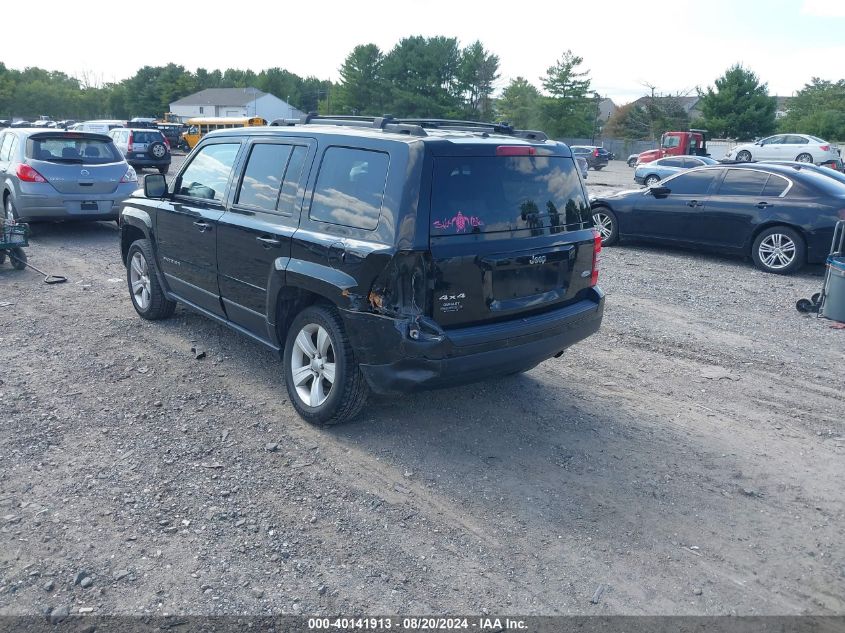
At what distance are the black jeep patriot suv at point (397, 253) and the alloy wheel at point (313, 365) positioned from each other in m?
0.01

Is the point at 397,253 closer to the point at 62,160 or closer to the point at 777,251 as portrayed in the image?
the point at 777,251

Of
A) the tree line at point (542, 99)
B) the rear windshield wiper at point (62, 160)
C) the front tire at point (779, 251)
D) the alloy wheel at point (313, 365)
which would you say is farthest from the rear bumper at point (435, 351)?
the tree line at point (542, 99)

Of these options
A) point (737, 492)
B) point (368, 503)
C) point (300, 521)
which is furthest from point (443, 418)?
point (737, 492)

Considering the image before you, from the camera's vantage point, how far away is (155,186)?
6.39m

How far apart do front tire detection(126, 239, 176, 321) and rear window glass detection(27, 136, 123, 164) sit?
5210 mm

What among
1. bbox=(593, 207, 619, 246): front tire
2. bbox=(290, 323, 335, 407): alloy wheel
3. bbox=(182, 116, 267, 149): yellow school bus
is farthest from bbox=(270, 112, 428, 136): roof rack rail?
bbox=(182, 116, 267, 149): yellow school bus

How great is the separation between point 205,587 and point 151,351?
351cm

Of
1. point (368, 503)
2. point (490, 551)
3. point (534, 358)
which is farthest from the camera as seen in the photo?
point (534, 358)

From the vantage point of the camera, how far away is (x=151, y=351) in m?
6.28

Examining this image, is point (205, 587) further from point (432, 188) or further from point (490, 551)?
point (432, 188)

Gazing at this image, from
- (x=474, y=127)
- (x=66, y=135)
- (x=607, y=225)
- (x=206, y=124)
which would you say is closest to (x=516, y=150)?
(x=474, y=127)

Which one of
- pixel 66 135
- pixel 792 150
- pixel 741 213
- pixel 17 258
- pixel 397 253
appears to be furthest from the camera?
pixel 792 150

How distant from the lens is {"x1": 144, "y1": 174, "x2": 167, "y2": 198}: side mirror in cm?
636

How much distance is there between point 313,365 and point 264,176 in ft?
4.84
